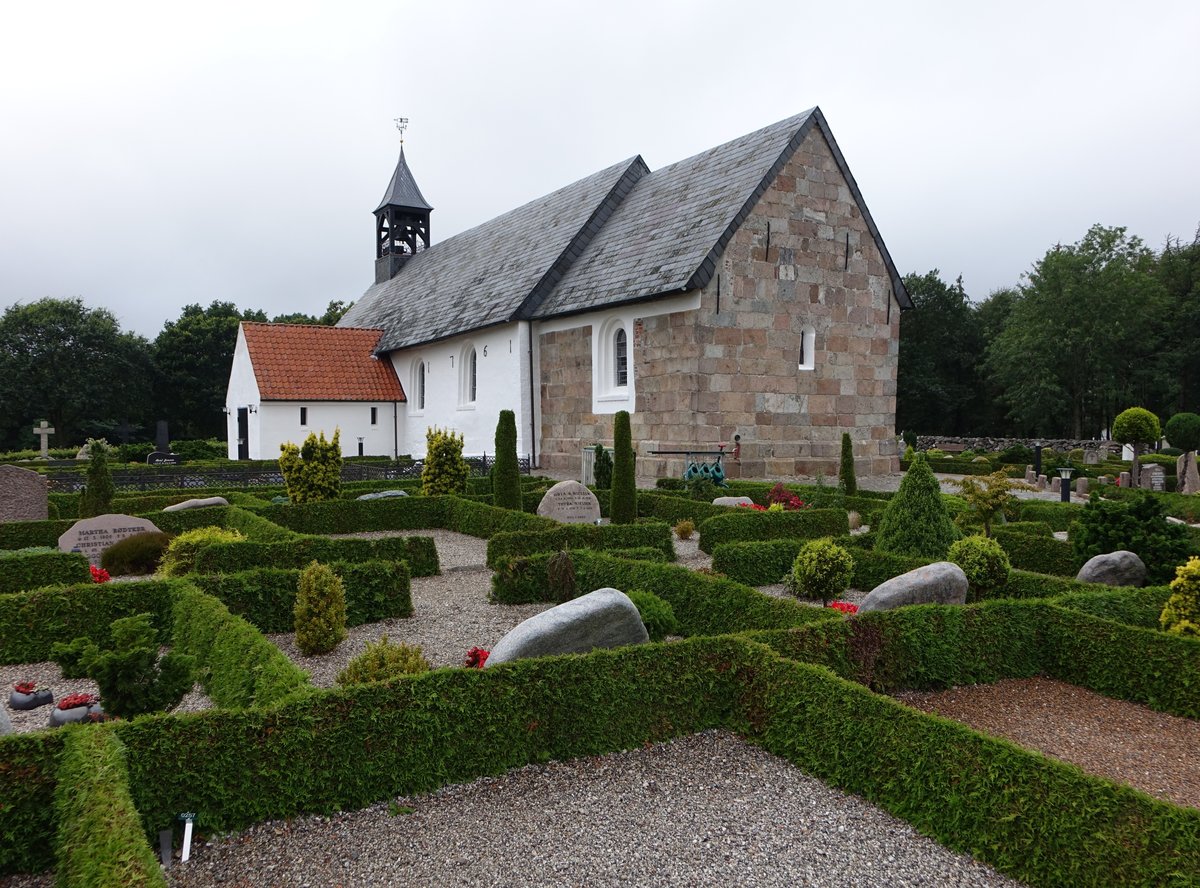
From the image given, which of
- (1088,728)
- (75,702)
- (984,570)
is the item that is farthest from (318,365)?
(1088,728)

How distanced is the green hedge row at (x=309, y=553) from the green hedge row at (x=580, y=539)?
2.68ft

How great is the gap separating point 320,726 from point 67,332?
1753 inches

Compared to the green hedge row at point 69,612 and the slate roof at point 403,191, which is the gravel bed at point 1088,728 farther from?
the slate roof at point 403,191

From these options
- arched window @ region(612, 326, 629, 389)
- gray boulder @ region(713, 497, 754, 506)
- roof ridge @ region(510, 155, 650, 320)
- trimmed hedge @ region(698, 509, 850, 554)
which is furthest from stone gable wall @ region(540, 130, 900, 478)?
trimmed hedge @ region(698, 509, 850, 554)

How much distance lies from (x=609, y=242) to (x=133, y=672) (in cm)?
1814

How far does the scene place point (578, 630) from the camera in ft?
19.0

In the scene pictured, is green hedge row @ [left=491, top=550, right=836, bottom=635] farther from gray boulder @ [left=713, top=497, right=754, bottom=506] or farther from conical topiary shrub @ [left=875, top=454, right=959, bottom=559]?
gray boulder @ [left=713, top=497, right=754, bottom=506]

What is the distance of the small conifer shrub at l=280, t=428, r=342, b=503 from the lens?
14.0 meters

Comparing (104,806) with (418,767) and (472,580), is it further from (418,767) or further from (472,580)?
(472,580)

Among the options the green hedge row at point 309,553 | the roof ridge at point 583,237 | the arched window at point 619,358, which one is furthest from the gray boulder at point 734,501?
the roof ridge at point 583,237

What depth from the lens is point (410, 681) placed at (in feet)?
15.6

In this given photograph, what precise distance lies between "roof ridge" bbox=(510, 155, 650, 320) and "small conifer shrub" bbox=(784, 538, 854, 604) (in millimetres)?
13990

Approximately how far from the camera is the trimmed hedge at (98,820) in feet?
10.2

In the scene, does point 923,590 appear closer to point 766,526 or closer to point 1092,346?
point 766,526
